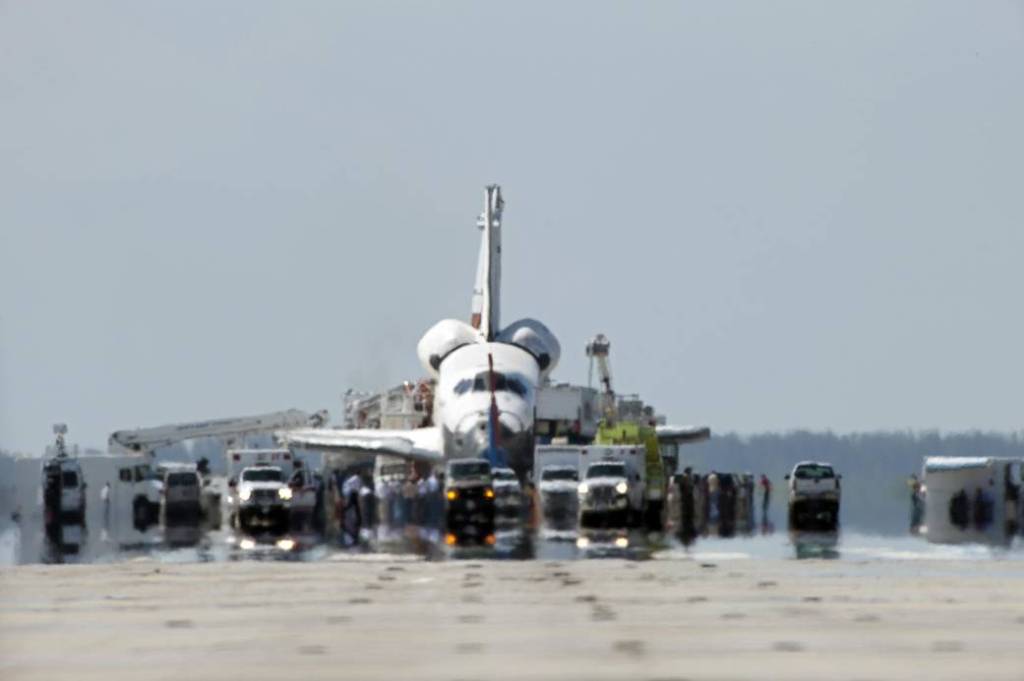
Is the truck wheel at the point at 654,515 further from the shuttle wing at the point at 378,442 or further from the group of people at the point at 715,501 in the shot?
the shuttle wing at the point at 378,442

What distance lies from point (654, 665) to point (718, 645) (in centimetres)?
205

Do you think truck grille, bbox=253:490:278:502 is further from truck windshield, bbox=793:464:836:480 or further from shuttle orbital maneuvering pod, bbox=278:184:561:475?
truck windshield, bbox=793:464:836:480

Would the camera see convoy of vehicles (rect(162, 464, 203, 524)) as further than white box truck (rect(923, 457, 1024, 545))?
Yes

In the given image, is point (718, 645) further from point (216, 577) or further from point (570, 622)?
point (216, 577)

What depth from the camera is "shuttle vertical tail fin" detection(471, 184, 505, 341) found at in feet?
334

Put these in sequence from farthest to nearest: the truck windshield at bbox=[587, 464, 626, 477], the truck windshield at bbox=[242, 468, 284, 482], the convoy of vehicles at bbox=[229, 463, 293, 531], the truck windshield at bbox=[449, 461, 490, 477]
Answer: the truck windshield at bbox=[242, 468, 284, 482]
the truck windshield at bbox=[587, 464, 626, 477]
the convoy of vehicles at bbox=[229, 463, 293, 531]
the truck windshield at bbox=[449, 461, 490, 477]

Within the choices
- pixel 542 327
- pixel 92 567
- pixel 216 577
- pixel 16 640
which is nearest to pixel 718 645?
pixel 16 640

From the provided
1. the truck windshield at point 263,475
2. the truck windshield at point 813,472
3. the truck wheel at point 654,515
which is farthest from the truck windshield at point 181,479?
the truck windshield at point 813,472

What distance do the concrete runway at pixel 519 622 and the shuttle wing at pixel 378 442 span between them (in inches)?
1654

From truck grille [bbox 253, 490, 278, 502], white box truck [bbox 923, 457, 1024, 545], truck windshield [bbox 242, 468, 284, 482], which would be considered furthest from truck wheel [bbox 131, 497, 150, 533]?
white box truck [bbox 923, 457, 1024, 545]

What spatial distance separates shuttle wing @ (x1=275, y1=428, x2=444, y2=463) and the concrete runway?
4200 centimetres

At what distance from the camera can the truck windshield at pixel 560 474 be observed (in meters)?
65.1

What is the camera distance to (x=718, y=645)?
889 inches

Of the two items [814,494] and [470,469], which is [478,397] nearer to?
[814,494]
